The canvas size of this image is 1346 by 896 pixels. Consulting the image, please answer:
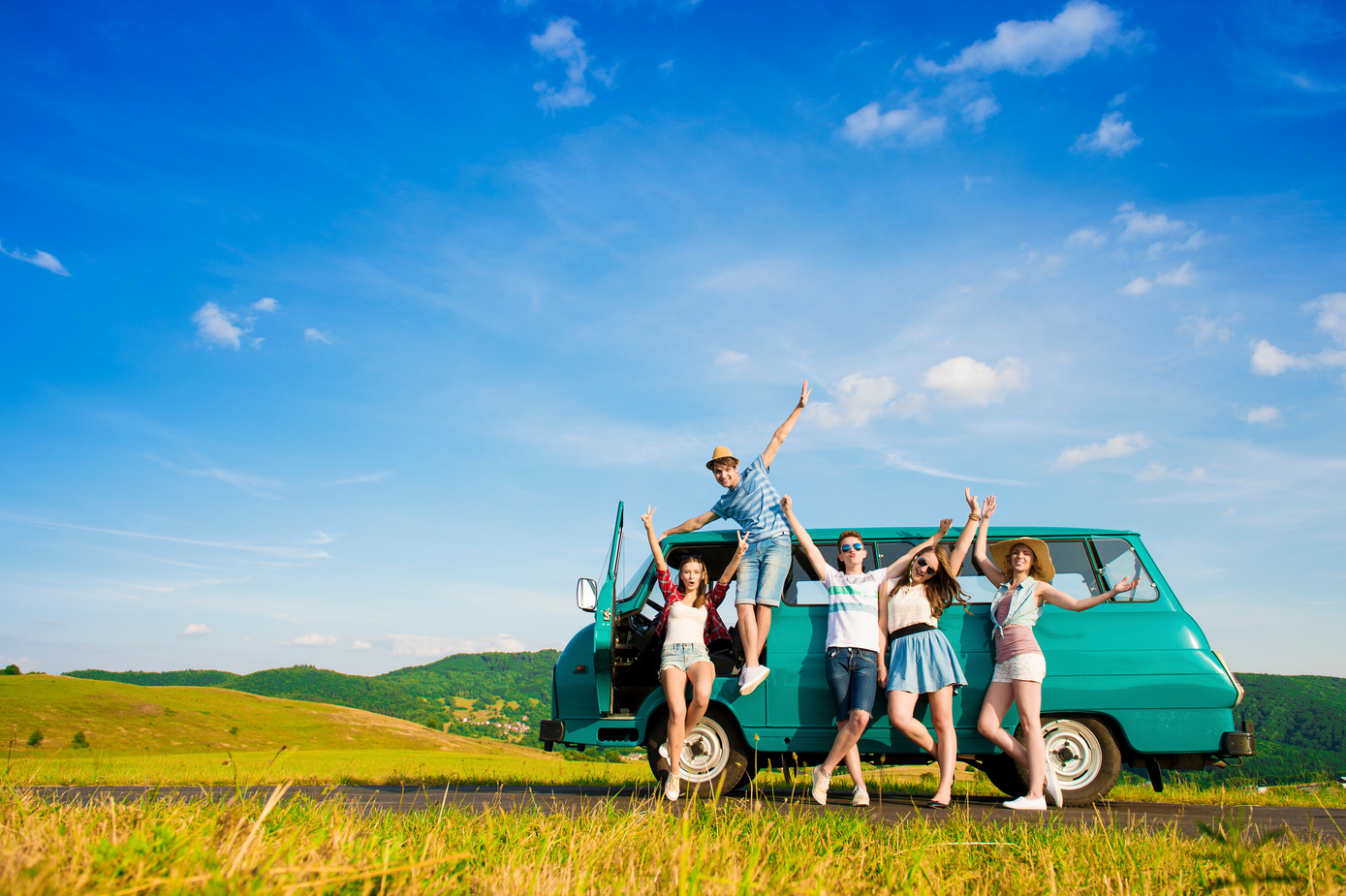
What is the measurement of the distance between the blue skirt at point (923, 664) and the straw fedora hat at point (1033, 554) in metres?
1.03

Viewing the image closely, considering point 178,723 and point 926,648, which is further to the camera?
point 178,723

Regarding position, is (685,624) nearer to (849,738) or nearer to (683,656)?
(683,656)

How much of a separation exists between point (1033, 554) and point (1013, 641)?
2.91 feet

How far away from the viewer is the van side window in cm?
679

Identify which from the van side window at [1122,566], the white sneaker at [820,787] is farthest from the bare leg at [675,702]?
the van side window at [1122,566]

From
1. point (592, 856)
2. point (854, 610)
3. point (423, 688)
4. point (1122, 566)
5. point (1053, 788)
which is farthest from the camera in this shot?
point (423, 688)

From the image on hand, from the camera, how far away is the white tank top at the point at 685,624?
631 centimetres

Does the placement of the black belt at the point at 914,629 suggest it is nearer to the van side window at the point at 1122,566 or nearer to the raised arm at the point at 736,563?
the raised arm at the point at 736,563

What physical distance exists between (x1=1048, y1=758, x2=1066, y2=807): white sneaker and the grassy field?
7.85 feet

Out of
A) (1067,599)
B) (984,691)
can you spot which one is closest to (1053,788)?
(984,691)

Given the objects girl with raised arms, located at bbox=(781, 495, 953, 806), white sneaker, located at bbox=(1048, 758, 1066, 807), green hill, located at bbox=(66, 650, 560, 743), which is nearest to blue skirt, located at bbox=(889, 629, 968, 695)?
girl with raised arms, located at bbox=(781, 495, 953, 806)

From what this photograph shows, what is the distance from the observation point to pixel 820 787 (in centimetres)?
575

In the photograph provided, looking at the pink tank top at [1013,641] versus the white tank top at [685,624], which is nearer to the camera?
the pink tank top at [1013,641]

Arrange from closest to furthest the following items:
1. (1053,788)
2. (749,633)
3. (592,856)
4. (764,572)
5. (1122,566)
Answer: (592,856) < (1053,788) < (749,633) < (764,572) < (1122,566)
